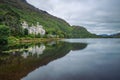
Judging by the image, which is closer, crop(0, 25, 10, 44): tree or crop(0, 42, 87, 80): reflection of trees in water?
crop(0, 42, 87, 80): reflection of trees in water

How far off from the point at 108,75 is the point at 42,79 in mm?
8986

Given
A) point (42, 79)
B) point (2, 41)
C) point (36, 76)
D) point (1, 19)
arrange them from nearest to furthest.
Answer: point (42, 79), point (36, 76), point (2, 41), point (1, 19)

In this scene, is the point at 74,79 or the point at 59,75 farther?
the point at 59,75

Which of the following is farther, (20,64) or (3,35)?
(3,35)

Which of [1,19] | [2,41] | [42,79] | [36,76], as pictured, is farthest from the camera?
[1,19]

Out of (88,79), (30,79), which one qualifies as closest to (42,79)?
(30,79)

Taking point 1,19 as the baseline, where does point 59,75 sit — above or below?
below

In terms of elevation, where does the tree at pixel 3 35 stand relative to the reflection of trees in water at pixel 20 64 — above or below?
above

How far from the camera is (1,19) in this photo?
433ft

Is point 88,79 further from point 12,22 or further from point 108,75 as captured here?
point 12,22

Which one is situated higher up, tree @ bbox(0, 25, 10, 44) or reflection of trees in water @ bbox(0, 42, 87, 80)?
tree @ bbox(0, 25, 10, 44)

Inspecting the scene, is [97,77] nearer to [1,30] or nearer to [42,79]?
[42,79]

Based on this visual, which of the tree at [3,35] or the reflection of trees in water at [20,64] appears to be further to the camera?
the tree at [3,35]

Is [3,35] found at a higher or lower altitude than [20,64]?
higher
